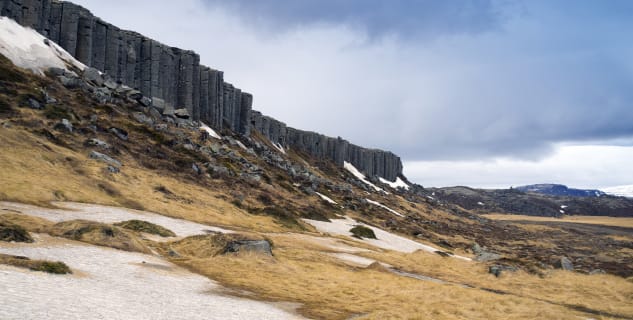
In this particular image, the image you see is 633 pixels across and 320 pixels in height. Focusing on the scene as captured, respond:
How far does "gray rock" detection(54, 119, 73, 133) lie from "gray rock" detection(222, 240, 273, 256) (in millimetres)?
34186

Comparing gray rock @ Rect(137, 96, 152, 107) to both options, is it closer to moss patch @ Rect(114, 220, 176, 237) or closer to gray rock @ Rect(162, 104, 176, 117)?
gray rock @ Rect(162, 104, 176, 117)

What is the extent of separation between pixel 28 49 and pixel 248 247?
60951mm

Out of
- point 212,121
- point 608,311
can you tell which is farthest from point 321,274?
point 212,121

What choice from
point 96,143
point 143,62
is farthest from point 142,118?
point 143,62

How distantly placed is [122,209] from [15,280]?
2397cm

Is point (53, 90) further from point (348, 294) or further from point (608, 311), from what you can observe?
point (608, 311)

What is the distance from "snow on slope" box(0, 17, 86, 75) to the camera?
2653 inches

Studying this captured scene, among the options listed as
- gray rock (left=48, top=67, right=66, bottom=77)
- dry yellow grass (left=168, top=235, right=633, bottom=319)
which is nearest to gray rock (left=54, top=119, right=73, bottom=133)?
gray rock (left=48, top=67, right=66, bottom=77)

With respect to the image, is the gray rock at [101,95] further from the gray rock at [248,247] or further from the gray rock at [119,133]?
the gray rock at [248,247]

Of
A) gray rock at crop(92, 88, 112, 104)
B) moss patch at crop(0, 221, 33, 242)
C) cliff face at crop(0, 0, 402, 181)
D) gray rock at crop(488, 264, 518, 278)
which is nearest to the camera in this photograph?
moss patch at crop(0, 221, 33, 242)

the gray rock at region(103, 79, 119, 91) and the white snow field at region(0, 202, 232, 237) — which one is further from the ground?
the gray rock at region(103, 79, 119, 91)

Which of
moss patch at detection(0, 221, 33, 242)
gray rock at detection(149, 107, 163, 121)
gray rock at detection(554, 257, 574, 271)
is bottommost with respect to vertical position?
gray rock at detection(554, 257, 574, 271)

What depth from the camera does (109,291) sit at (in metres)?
16.3

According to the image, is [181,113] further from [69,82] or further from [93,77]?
[69,82]
